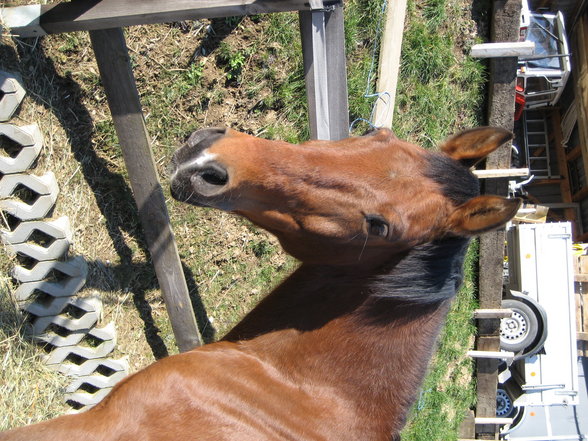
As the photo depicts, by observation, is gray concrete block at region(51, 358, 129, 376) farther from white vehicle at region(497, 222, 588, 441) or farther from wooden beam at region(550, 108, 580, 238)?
wooden beam at region(550, 108, 580, 238)

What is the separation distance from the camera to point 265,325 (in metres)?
2.40

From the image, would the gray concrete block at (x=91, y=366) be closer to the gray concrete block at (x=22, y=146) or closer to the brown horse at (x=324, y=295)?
the gray concrete block at (x=22, y=146)

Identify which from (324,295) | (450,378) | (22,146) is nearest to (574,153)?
(450,378)

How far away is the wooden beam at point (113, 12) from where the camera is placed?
2789mm

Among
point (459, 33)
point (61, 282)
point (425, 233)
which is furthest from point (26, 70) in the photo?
point (459, 33)

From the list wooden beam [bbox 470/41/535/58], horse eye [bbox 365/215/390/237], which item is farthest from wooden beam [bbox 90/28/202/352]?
wooden beam [bbox 470/41/535/58]

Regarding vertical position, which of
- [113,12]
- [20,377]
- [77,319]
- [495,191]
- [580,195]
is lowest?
[580,195]

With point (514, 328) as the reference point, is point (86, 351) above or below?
above

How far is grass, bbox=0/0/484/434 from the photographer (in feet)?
11.1

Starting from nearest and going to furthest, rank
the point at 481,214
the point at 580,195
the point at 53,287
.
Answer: the point at 481,214
the point at 53,287
the point at 580,195

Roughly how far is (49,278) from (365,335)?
229 centimetres

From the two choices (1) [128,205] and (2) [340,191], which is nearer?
(2) [340,191]

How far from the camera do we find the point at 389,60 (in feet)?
15.9

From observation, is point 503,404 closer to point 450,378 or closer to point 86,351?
point 450,378
